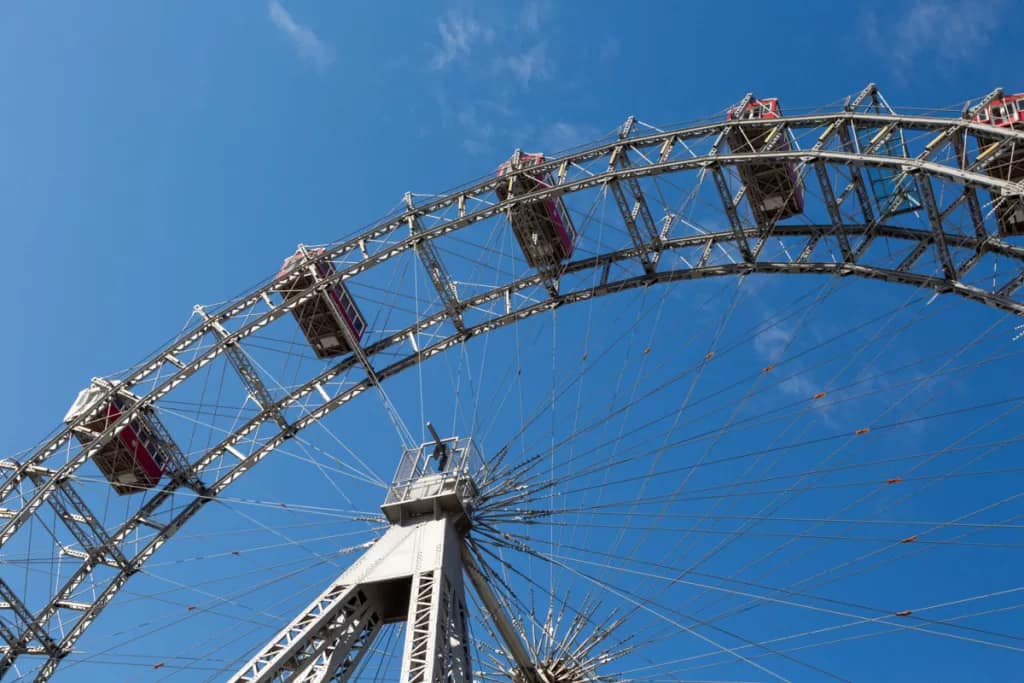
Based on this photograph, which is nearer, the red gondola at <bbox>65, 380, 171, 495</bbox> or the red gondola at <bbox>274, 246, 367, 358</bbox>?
the red gondola at <bbox>274, 246, 367, 358</bbox>

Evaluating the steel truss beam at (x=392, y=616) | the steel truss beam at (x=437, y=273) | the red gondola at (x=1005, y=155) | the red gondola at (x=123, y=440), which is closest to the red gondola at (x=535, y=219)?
the steel truss beam at (x=437, y=273)

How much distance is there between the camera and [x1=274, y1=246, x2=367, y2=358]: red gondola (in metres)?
24.1

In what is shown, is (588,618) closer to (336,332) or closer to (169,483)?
(336,332)

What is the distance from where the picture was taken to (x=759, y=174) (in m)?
20.9

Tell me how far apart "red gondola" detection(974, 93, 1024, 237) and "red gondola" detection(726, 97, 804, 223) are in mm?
3822

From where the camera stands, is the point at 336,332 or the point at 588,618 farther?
the point at 336,332

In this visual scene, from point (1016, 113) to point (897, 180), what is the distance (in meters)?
2.35

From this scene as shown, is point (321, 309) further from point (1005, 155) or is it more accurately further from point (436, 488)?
point (1005, 155)

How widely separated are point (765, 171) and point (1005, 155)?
190 inches

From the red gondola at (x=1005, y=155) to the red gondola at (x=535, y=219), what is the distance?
9140 mm

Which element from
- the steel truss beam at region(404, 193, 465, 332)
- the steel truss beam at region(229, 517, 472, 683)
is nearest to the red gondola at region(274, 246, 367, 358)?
the steel truss beam at region(404, 193, 465, 332)

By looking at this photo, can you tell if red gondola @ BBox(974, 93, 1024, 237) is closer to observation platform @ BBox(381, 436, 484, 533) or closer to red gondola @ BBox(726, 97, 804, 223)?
red gondola @ BBox(726, 97, 804, 223)

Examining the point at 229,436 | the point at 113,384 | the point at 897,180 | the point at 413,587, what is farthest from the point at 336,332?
the point at 897,180

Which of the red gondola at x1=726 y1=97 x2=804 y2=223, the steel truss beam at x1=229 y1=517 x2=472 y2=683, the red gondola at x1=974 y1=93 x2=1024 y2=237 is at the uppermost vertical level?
the red gondola at x1=726 y1=97 x2=804 y2=223
